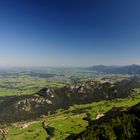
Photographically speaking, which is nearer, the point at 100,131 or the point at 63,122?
the point at 100,131

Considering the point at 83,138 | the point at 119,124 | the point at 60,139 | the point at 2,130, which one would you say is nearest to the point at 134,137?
the point at 119,124

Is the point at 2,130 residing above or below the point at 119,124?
below

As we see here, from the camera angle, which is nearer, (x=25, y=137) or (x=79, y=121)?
(x=25, y=137)

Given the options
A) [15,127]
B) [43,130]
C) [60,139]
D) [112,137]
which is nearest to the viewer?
[112,137]

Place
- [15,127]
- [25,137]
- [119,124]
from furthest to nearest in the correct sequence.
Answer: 1. [15,127]
2. [25,137]
3. [119,124]

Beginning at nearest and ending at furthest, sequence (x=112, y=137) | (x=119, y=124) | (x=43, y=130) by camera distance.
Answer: (x=112, y=137) → (x=119, y=124) → (x=43, y=130)

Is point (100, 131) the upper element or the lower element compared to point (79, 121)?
upper

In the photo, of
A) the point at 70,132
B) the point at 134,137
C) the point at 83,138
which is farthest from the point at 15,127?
the point at 134,137

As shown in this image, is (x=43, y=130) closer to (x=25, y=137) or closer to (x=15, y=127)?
(x=25, y=137)

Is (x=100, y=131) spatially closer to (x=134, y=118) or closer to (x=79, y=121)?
(x=134, y=118)
